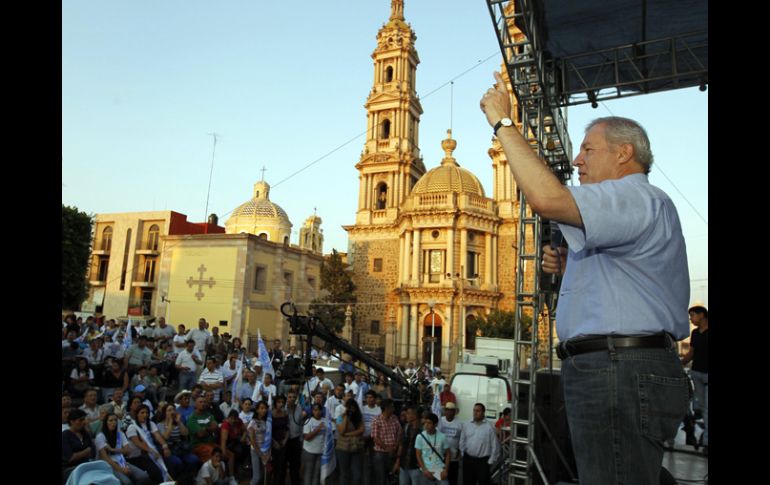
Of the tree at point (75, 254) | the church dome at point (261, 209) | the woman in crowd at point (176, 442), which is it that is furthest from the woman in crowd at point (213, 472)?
the church dome at point (261, 209)

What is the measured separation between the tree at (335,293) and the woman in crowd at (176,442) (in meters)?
26.7

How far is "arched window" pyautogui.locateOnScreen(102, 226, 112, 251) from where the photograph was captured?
41.5 metres

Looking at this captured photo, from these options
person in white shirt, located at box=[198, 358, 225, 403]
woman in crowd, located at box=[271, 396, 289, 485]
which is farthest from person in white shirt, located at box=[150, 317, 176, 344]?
woman in crowd, located at box=[271, 396, 289, 485]

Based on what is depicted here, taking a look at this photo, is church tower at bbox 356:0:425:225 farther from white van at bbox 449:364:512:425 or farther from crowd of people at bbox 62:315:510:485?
crowd of people at bbox 62:315:510:485

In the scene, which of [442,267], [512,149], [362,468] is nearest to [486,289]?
[442,267]

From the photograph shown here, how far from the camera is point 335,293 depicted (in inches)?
1432

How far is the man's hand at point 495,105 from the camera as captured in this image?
2045 millimetres

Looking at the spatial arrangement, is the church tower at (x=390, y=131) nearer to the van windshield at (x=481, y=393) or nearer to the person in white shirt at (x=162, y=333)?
the person in white shirt at (x=162, y=333)

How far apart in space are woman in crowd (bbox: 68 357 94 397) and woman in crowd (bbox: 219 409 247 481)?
2476 mm

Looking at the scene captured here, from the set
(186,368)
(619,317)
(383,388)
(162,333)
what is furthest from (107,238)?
(619,317)

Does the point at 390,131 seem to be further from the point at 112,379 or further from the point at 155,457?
the point at 155,457

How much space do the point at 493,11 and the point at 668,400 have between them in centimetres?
696
